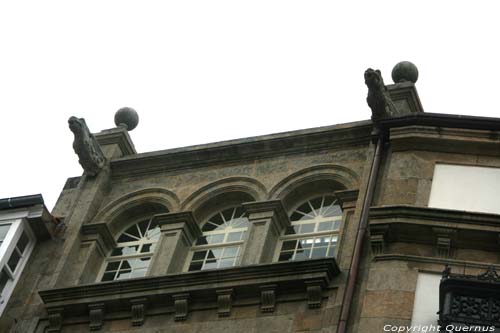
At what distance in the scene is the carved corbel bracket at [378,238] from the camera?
21.5 metres

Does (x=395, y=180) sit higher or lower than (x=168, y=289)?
higher

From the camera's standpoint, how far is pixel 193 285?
22.6 m

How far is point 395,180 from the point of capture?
2314cm

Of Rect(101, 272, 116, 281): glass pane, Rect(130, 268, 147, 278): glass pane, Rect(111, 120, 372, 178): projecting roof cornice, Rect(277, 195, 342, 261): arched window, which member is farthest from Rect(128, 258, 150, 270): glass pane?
Rect(277, 195, 342, 261): arched window

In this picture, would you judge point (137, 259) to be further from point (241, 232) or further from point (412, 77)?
point (412, 77)

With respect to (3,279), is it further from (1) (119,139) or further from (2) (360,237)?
(2) (360,237)

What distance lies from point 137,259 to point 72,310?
2509 mm

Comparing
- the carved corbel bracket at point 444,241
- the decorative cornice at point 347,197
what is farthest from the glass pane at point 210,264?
the carved corbel bracket at point 444,241

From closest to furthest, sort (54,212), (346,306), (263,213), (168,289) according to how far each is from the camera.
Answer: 1. (346,306)
2. (168,289)
3. (263,213)
4. (54,212)

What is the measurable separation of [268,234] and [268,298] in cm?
240

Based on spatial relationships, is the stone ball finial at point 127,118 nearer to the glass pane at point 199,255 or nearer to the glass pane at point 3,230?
the glass pane at point 3,230

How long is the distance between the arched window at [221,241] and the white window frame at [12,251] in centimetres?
338

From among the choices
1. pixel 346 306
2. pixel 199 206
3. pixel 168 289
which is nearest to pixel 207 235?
pixel 199 206

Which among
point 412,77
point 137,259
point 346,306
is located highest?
point 412,77
